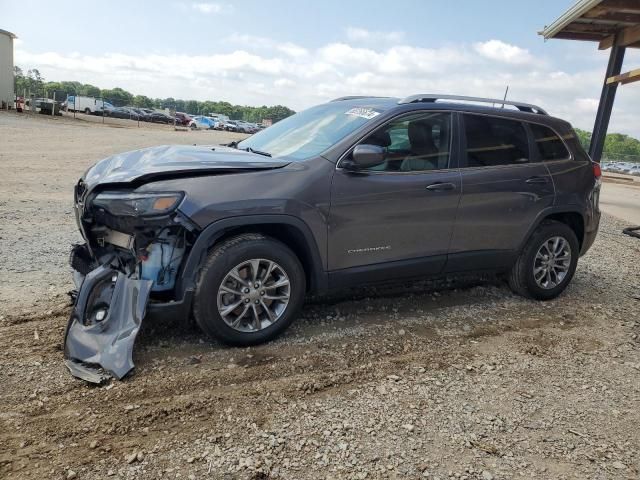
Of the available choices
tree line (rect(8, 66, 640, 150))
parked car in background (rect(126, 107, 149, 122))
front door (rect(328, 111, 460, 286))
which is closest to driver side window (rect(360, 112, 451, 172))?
front door (rect(328, 111, 460, 286))

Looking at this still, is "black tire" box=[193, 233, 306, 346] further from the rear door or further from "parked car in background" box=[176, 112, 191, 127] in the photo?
"parked car in background" box=[176, 112, 191, 127]

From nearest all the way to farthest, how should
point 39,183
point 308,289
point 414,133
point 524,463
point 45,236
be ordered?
point 524,463 → point 308,289 → point 414,133 → point 45,236 → point 39,183

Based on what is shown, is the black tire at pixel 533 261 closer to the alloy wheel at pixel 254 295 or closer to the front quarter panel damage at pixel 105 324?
the alloy wheel at pixel 254 295

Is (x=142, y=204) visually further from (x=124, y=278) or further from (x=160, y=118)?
(x=160, y=118)

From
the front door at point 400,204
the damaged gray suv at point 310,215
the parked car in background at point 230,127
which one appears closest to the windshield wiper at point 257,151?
the damaged gray suv at point 310,215

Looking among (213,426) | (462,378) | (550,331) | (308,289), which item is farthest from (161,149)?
(550,331)

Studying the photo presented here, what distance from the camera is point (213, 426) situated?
2.93 m

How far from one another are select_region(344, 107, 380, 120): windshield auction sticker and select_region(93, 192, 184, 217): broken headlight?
67.5 inches

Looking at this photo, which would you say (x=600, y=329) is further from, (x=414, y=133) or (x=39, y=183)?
(x=39, y=183)

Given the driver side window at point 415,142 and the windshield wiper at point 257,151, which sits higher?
the driver side window at point 415,142

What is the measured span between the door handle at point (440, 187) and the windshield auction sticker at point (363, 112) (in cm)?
75

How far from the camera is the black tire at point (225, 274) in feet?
11.6

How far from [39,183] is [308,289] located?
8060mm

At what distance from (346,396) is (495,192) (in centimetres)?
249
